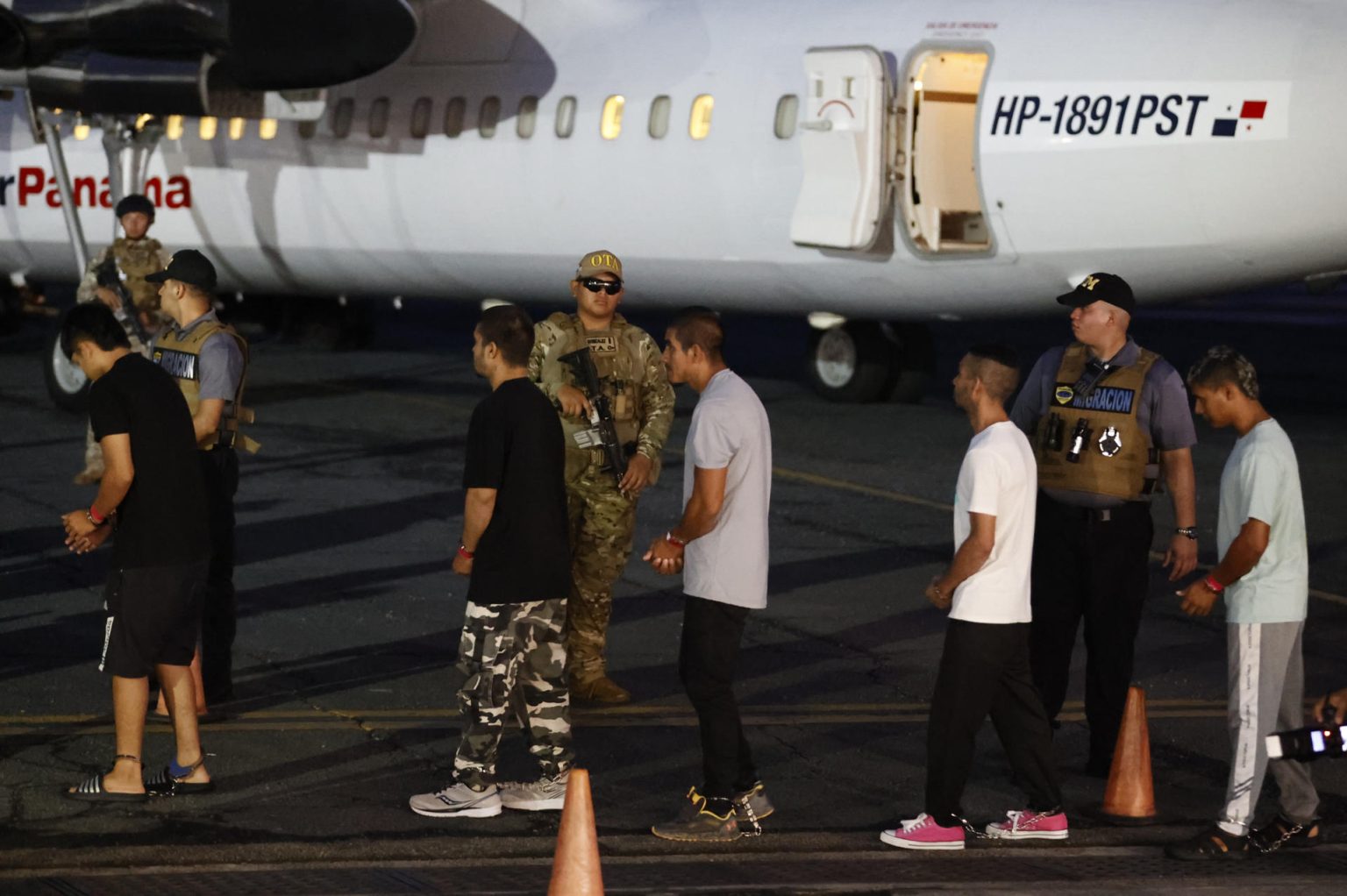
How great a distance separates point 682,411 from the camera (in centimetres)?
2002

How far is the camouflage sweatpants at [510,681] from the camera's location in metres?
7.64

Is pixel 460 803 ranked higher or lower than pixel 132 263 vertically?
lower

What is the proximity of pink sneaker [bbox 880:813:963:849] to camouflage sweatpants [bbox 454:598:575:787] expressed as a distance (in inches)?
52.1

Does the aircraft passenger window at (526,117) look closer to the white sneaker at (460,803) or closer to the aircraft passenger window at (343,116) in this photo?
the aircraft passenger window at (343,116)

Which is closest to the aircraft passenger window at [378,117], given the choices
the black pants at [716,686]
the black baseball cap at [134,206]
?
the black baseball cap at [134,206]

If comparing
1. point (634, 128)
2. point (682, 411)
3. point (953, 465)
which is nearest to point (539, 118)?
point (634, 128)

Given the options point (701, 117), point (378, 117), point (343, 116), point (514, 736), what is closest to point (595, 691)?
point (514, 736)

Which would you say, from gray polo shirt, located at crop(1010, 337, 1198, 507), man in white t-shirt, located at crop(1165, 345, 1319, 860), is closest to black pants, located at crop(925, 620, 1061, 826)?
man in white t-shirt, located at crop(1165, 345, 1319, 860)

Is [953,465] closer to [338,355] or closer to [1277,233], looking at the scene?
[1277,233]

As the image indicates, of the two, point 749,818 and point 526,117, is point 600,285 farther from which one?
point 526,117

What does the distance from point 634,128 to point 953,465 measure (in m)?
4.41

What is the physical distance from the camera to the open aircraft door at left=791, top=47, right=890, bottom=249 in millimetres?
16797

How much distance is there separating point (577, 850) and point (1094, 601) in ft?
9.90

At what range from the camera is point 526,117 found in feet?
63.6
